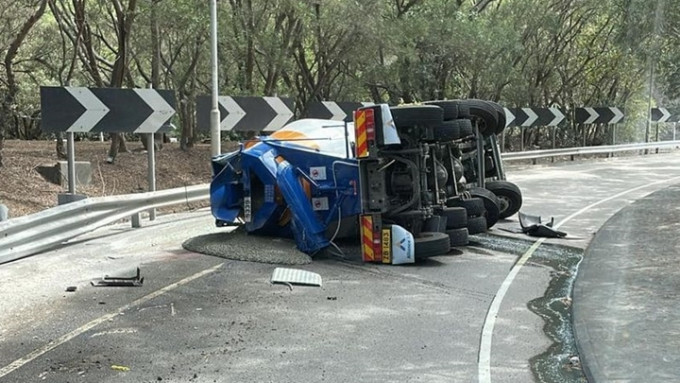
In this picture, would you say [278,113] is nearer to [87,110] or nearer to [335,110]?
[335,110]

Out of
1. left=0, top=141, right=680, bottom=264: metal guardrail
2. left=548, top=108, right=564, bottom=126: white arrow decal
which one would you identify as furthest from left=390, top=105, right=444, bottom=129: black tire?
left=548, top=108, right=564, bottom=126: white arrow decal

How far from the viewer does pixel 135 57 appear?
25.7 metres

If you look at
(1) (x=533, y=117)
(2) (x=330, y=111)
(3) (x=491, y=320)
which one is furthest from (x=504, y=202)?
(1) (x=533, y=117)

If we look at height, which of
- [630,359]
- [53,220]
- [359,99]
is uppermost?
[359,99]

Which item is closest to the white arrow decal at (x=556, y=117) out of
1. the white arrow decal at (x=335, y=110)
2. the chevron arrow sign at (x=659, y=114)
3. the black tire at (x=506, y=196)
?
the chevron arrow sign at (x=659, y=114)

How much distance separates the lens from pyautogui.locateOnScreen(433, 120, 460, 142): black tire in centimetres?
916

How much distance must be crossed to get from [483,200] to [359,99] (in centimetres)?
2012

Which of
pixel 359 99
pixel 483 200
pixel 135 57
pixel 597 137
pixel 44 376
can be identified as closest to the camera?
pixel 44 376

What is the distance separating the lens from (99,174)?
17578 millimetres

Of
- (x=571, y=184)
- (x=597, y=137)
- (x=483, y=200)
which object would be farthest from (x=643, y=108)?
(x=483, y=200)

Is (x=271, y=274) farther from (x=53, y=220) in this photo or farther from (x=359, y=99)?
(x=359, y=99)

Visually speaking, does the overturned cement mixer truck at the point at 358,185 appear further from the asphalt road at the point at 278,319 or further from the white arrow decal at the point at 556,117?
the white arrow decal at the point at 556,117

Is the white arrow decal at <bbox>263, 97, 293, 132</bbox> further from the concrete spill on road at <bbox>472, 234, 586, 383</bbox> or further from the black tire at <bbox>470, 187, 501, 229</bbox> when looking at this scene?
the concrete spill on road at <bbox>472, 234, 586, 383</bbox>

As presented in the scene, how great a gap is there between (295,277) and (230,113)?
7.43m
